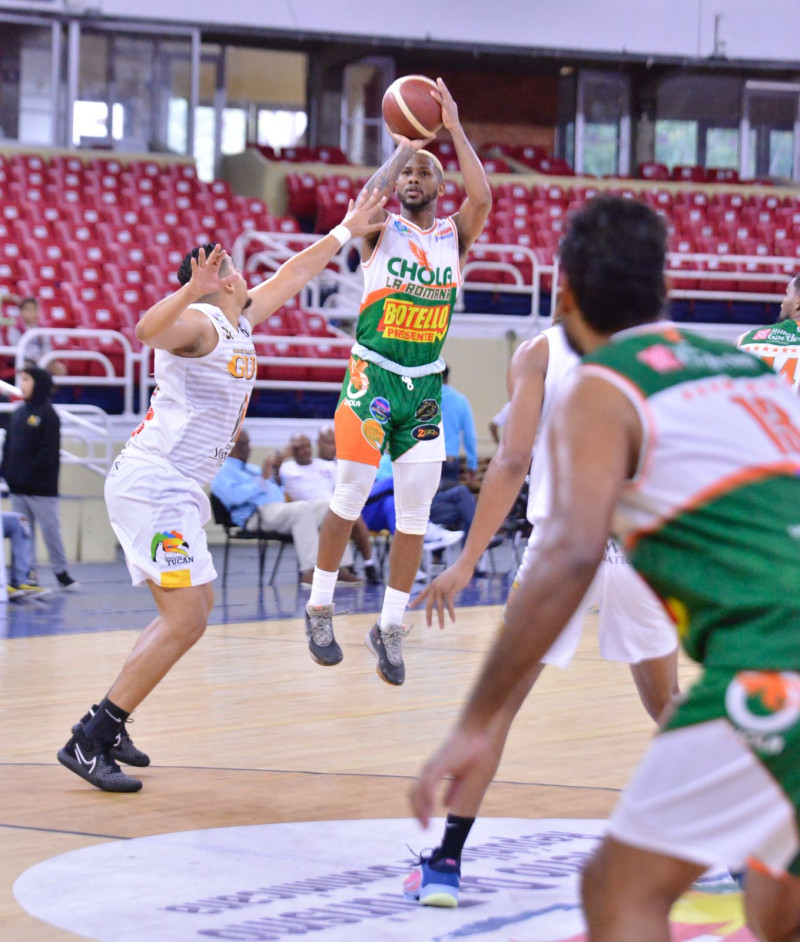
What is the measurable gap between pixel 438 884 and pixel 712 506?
1.96 metres

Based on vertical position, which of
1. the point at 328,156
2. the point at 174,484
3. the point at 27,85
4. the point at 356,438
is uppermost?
the point at 27,85

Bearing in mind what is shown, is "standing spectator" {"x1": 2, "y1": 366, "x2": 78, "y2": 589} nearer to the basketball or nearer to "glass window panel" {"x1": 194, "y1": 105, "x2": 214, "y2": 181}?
the basketball

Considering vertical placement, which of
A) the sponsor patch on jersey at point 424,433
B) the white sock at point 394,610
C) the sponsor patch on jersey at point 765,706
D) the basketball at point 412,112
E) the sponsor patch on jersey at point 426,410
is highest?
the basketball at point 412,112

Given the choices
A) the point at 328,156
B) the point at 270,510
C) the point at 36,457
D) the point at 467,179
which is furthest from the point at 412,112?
the point at 328,156

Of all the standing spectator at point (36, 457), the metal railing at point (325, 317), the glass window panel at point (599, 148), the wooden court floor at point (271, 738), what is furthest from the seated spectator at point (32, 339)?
the glass window panel at point (599, 148)

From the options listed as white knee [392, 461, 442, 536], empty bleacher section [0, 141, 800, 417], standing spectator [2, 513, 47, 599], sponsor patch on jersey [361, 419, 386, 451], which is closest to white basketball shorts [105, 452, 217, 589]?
sponsor patch on jersey [361, 419, 386, 451]

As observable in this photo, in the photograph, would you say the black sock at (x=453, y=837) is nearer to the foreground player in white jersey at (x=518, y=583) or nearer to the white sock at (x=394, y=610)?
the foreground player in white jersey at (x=518, y=583)

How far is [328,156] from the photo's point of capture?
22.8 meters

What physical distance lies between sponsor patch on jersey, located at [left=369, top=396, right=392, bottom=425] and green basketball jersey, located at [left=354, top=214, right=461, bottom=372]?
Answer: 0.62 ft

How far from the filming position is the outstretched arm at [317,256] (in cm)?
591

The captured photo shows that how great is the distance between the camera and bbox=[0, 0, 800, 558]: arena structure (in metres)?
16.0

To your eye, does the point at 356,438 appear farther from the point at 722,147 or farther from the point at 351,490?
the point at 722,147

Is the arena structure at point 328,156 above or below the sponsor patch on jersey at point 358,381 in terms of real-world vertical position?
above

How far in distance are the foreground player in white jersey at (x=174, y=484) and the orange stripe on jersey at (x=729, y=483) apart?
317 cm
